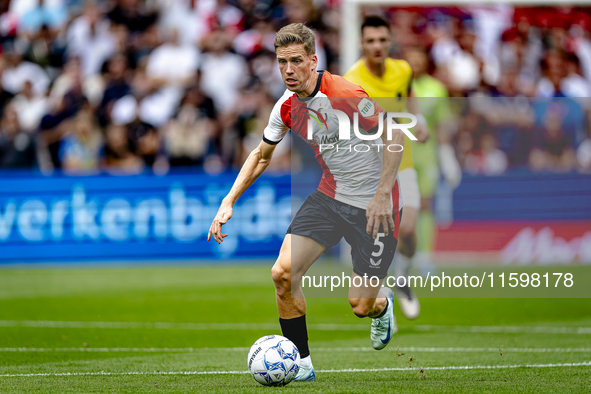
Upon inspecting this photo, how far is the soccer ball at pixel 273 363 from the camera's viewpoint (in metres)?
5.31

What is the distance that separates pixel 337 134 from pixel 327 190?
445 millimetres

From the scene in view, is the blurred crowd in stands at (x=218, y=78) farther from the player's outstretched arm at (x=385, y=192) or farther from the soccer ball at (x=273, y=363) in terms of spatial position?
the soccer ball at (x=273, y=363)

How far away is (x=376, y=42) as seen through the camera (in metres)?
7.60

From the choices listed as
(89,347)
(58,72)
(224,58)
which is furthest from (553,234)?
(58,72)

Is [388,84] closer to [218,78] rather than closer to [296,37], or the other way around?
[296,37]

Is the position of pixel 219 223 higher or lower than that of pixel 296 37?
lower

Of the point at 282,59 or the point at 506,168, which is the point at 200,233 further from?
the point at 282,59

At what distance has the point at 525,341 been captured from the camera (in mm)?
7625

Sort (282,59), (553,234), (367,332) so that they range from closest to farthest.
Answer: (282,59), (367,332), (553,234)

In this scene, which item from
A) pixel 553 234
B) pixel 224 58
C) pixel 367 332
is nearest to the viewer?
pixel 367 332

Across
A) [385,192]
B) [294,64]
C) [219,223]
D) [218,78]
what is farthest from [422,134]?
[218,78]

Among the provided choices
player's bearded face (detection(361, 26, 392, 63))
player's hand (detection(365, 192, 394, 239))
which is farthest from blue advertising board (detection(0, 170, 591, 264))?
player's hand (detection(365, 192, 394, 239))

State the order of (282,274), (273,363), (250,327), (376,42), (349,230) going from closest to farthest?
(273,363)
(282,274)
(349,230)
(376,42)
(250,327)

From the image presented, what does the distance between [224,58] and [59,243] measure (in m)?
4.69
